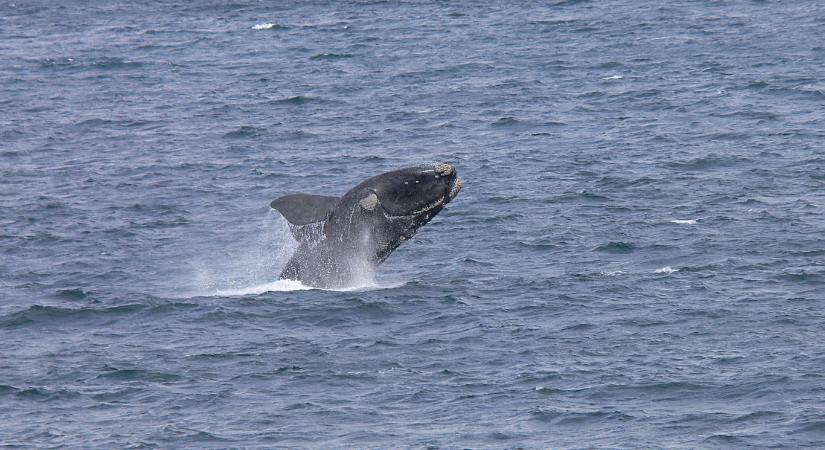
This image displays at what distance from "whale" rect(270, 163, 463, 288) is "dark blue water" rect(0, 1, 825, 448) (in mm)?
2192

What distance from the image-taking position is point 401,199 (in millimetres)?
33938

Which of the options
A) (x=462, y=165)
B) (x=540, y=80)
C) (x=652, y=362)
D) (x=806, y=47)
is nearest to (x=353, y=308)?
(x=652, y=362)

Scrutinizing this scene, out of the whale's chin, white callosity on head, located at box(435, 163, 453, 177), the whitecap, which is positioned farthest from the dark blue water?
white callosity on head, located at box(435, 163, 453, 177)

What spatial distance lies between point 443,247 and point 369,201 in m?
10.9

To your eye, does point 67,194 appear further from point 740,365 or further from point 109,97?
point 740,365

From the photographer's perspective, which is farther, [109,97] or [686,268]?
[109,97]

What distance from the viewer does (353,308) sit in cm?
3706

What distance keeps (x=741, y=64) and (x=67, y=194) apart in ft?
117

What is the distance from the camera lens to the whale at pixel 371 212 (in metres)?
33.8

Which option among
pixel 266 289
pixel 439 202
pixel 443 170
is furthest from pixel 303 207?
pixel 266 289

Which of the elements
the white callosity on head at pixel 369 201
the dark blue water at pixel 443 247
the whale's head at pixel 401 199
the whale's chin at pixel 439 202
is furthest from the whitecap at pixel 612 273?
the white callosity on head at pixel 369 201

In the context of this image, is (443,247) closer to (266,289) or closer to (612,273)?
(612,273)

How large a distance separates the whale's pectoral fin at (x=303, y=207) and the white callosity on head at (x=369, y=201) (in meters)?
0.76

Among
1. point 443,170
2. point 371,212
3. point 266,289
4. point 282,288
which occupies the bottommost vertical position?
point 266,289
